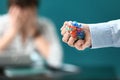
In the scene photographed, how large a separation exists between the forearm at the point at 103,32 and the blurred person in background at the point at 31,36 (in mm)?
722

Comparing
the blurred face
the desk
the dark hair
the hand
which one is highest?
the blurred face

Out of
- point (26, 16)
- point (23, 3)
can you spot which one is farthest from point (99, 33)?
point (26, 16)

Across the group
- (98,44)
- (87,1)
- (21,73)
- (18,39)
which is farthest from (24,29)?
(98,44)

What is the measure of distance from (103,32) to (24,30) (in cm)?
106

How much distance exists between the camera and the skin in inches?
74.2

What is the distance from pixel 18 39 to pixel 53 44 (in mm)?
172

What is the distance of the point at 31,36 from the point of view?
2.06 meters

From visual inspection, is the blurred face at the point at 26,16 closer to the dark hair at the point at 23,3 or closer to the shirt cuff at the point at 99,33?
the dark hair at the point at 23,3

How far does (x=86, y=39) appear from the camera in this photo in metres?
1.06

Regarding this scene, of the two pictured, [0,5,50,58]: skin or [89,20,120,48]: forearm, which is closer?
[89,20,120,48]: forearm

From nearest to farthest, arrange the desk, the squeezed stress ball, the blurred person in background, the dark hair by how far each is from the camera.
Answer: the squeezed stress ball < the dark hair < the desk < the blurred person in background

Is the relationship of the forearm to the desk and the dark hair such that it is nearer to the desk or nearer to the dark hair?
the dark hair

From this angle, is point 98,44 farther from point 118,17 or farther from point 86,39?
point 118,17

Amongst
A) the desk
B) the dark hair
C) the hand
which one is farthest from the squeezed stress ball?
the desk
